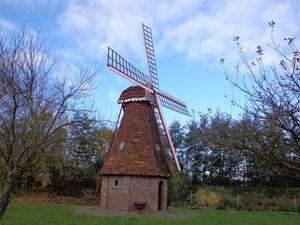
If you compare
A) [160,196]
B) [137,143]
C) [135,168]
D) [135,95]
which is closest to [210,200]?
[160,196]

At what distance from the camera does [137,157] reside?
15602 mm

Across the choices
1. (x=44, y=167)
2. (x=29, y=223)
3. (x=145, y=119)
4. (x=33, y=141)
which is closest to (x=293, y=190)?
(x=145, y=119)

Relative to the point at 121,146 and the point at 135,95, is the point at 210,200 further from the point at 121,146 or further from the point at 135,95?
the point at 135,95

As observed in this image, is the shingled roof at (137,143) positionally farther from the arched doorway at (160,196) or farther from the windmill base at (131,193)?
the arched doorway at (160,196)

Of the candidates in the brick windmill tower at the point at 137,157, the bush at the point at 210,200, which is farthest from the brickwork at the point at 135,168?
the bush at the point at 210,200

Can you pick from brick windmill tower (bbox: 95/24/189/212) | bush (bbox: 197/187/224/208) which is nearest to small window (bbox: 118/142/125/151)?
brick windmill tower (bbox: 95/24/189/212)

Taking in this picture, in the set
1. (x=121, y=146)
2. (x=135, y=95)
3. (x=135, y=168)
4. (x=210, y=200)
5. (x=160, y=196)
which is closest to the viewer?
(x=135, y=168)

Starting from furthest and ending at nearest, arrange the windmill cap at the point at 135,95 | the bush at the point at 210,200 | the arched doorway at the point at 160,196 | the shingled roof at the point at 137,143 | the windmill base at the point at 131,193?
the bush at the point at 210,200, the windmill cap at the point at 135,95, the arched doorway at the point at 160,196, the shingled roof at the point at 137,143, the windmill base at the point at 131,193

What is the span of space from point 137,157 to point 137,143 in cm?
79

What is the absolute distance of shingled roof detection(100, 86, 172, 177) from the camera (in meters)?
15.4

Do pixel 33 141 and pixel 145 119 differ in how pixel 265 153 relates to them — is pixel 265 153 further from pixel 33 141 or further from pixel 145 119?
pixel 145 119

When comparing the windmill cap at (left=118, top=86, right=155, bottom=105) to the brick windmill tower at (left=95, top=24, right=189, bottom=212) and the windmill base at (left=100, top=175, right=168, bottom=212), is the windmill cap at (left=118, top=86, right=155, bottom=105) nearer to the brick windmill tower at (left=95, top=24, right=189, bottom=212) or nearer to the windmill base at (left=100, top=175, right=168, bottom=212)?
the brick windmill tower at (left=95, top=24, right=189, bottom=212)

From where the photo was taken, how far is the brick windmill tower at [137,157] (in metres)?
15.2

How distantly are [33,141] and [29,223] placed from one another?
4892 mm
